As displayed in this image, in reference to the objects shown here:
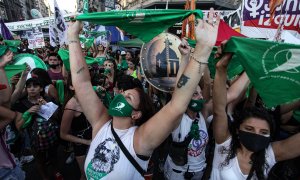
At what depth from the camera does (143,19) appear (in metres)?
2.02

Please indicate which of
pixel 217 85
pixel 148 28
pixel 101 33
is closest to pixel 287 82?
pixel 217 85

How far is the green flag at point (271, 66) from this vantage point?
6.27 feet

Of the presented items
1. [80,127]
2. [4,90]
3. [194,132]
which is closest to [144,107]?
[194,132]

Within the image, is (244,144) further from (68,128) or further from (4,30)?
(4,30)

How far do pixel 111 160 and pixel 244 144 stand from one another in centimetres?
108

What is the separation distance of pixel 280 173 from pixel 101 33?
10.7 metres

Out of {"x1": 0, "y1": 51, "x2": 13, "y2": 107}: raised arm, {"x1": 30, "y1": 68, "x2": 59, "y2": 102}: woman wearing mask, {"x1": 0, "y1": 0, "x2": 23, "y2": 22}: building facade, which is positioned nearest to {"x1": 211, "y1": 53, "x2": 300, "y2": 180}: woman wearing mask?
{"x1": 0, "y1": 51, "x2": 13, "y2": 107}: raised arm

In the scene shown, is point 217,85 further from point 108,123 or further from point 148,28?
point 108,123

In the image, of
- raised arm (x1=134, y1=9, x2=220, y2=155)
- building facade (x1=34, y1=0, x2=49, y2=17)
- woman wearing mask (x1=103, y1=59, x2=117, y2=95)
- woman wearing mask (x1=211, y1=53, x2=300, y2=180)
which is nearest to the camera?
raised arm (x1=134, y1=9, x2=220, y2=155)

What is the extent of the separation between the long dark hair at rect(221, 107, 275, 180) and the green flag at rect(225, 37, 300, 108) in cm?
12

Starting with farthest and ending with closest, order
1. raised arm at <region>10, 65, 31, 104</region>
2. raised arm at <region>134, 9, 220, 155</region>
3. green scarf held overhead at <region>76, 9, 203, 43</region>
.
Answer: raised arm at <region>10, 65, 31, 104</region>
green scarf held overhead at <region>76, 9, 203, 43</region>
raised arm at <region>134, 9, 220, 155</region>

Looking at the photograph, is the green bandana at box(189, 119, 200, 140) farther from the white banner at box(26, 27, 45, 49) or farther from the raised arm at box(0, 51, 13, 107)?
the white banner at box(26, 27, 45, 49)

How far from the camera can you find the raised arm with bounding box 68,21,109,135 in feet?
6.81

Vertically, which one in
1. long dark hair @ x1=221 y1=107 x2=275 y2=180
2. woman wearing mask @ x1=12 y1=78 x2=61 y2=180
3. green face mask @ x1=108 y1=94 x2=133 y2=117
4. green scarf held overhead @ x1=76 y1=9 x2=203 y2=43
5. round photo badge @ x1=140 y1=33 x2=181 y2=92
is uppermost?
green scarf held overhead @ x1=76 y1=9 x2=203 y2=43
